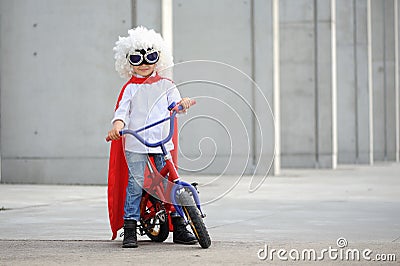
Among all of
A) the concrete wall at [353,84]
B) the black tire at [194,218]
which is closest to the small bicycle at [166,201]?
the black tire at [194,218]

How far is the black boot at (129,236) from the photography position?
276 inches

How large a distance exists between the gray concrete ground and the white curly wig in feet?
3.49

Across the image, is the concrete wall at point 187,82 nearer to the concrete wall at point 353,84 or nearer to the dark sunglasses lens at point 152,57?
the dark sunglasses lens at point 152,57

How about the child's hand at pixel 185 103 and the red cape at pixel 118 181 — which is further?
the red cape at pixel 118 181

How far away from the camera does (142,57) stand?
7.27 m

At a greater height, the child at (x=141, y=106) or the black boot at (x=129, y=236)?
the child at (x=141, y=106)

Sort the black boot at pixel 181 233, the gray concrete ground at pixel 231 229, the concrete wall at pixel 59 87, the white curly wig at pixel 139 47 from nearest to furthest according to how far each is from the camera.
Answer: the gray concrete ground at pixel 231 229 < the black boot at pixel 181 233 < the white curly wig at pixel 139 47 < the concrete wall at pixel 59 87

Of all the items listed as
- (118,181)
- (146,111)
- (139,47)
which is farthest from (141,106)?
(118,181)

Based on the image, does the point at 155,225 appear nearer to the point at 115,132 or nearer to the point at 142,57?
the point at 115,132

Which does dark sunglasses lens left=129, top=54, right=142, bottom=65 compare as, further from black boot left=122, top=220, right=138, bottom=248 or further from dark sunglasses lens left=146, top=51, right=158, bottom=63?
black boot left=122, top=220, right=138, bottom=248

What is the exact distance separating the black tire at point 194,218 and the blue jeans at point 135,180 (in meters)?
0.41

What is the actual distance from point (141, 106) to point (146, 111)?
56mm

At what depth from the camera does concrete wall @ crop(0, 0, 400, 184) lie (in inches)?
275

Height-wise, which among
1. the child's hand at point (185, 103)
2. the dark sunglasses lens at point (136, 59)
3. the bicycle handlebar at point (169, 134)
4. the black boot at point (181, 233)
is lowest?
the black boot at point (181, 233)
